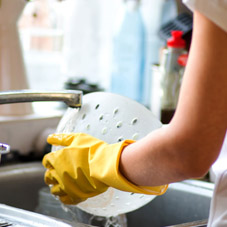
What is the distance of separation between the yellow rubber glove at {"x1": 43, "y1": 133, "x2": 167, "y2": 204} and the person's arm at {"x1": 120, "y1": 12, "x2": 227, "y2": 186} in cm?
7

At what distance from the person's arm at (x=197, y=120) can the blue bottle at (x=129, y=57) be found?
1.25m

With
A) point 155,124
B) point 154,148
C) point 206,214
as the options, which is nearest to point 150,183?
point 154,148

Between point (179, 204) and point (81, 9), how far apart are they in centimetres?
98

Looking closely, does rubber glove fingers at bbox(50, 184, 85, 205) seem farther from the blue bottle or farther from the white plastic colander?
the blue bottle

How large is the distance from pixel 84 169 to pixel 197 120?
0.91 feet

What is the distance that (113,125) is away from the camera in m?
1.05

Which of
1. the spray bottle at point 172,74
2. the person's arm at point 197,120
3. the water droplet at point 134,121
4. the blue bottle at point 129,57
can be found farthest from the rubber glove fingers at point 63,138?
the blue bottle at point 129,57

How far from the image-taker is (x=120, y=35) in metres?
2.04

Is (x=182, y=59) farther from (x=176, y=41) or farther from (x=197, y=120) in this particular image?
(x=197, y=120)

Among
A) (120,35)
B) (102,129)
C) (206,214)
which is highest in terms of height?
(120,35)

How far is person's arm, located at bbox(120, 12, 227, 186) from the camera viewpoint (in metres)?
0.72

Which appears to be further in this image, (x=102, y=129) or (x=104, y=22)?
(x=104, y=22)

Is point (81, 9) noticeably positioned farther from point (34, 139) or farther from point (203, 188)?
point (203, 188)

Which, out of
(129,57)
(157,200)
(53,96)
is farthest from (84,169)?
(129,57)
